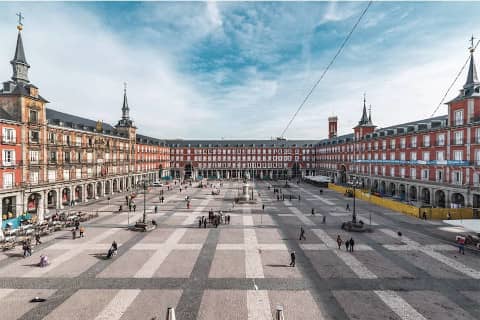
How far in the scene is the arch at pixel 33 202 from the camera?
118ft

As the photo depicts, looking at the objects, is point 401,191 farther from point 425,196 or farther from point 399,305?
point 399,305

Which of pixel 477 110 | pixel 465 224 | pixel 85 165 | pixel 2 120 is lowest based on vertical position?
pixel 465 224

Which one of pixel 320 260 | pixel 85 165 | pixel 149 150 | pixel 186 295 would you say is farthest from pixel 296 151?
pixel 186 295

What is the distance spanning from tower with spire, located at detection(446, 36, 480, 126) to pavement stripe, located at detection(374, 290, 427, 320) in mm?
36018

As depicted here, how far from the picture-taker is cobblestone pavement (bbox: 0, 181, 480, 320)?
41.7ft

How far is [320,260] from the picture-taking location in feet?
62.0

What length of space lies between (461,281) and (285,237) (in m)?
13.2

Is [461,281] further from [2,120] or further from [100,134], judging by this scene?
[100,134]

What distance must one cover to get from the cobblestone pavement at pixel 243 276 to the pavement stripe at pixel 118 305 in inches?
2.2

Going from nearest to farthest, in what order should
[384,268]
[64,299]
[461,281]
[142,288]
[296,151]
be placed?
1. [64,299]
2. [142,288]
3. [461,281]
4. [384,268]
5. [296,151]

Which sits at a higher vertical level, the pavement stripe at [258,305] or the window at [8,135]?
the window at [8,135]

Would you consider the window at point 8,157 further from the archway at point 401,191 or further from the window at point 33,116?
the archway at point 401,191

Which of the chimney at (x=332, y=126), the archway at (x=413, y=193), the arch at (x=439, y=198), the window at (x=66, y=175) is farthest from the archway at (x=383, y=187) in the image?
the window at (x=66, y=175)

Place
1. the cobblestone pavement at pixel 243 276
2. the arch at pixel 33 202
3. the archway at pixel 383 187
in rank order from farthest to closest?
the archway at pixel 383 187
the arch at pixel 33 202
the cobblestone pavement at pixel 243 276
